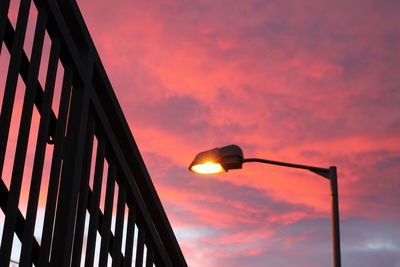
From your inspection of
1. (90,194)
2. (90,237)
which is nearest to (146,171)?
(90,194)

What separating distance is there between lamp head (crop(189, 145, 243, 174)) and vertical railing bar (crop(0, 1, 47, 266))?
15.7 ft

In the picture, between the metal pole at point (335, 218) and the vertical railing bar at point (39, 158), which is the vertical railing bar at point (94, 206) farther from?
the metal pole at point (335, 218)

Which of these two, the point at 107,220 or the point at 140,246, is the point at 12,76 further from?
the point at 140,246

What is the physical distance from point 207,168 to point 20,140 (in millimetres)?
5060

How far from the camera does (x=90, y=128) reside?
3.29m

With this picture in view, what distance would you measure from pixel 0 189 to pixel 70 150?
0.39 m

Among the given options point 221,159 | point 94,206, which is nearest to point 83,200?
point 94,206

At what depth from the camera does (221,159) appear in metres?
7.40

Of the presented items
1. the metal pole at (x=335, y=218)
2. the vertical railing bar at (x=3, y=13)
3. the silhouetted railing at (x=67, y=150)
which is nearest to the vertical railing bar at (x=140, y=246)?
the silhouetted railing at (x=67, y=150)

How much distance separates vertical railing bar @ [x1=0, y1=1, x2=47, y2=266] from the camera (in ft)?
8.13

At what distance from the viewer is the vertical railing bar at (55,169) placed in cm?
275

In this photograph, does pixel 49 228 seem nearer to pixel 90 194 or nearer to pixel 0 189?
pixel 0 189

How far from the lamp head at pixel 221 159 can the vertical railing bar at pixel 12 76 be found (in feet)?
16.1

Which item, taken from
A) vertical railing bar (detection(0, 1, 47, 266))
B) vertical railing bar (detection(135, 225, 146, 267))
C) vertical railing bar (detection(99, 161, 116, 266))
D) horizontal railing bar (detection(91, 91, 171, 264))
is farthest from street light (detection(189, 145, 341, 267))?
vertical railing bar (detection(0, 1, 47, 266))
